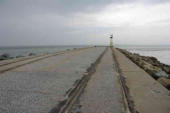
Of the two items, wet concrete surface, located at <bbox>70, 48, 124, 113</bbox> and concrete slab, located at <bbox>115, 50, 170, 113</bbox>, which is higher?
wet concrete surface, located at <bbox>70, 48, 124, 113</bbox>

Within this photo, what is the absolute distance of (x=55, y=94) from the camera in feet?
12.6

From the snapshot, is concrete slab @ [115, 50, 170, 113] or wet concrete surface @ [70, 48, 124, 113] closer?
wet concrete surface @ [70, 48, 124, 113]

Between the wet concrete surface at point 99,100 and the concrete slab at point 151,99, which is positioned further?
the concrete slab at point 151,99

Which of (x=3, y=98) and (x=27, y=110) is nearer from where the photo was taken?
(x=27, y=110)

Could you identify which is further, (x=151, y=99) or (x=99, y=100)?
(x=151, y=99)

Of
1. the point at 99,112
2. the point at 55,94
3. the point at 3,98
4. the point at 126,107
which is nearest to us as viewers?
the point at 99,112

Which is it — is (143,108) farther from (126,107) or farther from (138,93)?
(138,93)

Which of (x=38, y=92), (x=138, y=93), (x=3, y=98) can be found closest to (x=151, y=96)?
(x=138, y=93)

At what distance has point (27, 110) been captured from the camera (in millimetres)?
2885

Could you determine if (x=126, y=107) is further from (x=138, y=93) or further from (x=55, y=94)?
(x=55, y=94)

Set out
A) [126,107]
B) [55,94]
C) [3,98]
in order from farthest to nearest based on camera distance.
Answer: [55,94], [3,98], [126,107]

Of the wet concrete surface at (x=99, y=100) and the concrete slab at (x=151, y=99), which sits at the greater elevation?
the wet concrete surface at (x=99, y=100)

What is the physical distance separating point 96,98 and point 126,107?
709mm

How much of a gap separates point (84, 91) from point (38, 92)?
44.6 inches
